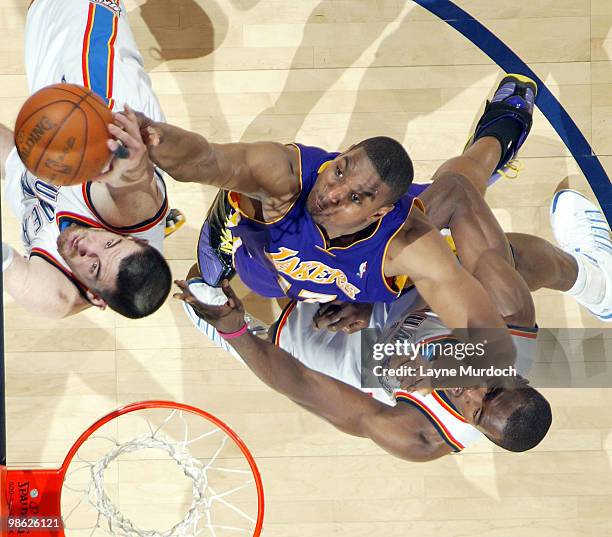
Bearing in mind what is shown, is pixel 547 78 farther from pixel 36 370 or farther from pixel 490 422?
pixel 36 370

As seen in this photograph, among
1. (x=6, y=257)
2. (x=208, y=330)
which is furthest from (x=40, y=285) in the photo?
(x=208, y=330)

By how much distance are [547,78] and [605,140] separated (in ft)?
1.18

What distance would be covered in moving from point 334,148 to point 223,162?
3.41 feet

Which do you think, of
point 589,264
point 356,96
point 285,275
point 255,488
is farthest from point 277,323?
point 589,264

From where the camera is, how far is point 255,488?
2846 millimetres

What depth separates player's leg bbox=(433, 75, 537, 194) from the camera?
2.73 meters

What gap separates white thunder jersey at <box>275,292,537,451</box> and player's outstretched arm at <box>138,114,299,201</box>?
651 millimetres

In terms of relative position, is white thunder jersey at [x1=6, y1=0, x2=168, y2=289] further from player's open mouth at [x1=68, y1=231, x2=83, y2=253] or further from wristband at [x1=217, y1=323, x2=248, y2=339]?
wristband at [x1=217, y1=323, x2=248, y2=339]

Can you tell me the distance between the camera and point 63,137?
1.74 meters

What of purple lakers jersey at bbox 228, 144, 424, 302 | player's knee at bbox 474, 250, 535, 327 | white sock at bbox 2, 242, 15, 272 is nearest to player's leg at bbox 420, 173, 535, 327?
player's knee at bbox 474, 250, 535, 327

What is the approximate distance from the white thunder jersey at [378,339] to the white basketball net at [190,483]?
0.54 m

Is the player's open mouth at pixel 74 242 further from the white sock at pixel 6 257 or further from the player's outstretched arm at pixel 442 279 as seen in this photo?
the player's outstretched arm at pixel 442 279

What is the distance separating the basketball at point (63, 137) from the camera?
Answer: 5.71ft

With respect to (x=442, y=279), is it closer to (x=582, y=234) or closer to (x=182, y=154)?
(x=182, y=154)
